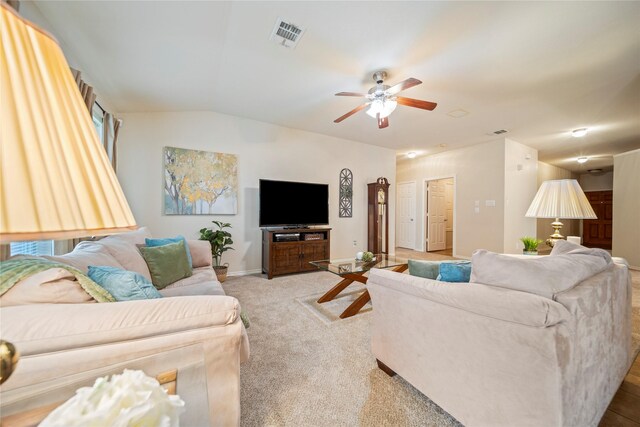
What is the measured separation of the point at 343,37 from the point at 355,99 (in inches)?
47.4

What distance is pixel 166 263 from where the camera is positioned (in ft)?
6.94

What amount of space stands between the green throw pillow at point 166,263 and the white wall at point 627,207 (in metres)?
7.43

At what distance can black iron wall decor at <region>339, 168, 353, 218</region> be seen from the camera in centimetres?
496

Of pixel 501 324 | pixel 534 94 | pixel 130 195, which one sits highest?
pixel 534 94

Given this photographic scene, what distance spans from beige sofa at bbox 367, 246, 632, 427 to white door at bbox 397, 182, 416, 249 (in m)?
5.20

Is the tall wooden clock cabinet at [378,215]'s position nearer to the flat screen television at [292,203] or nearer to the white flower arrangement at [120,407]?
the flat screen television at [292,203]

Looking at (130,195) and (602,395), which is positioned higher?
(130,195)

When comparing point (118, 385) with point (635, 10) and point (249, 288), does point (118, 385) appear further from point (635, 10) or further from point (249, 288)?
point (635, 10)

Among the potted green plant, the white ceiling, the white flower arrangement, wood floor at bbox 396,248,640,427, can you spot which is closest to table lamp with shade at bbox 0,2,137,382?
the white flower arrangement

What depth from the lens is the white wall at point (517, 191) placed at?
15.9ft

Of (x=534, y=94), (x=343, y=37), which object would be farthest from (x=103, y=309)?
(x=534, y=94)

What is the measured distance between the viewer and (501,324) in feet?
3.12

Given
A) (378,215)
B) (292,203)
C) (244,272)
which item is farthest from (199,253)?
(378,215)

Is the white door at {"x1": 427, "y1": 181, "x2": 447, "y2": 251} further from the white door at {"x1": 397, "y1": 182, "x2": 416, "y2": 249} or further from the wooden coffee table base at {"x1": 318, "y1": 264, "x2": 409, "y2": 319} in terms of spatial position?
the wooden coffee table base at {"x1": 318, "y1": 264, "x2": 409, "y2": 319}
